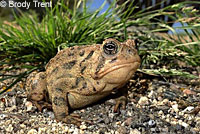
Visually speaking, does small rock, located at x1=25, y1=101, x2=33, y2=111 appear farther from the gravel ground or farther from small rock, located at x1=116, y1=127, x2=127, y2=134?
small rock, located at x1=116, y1=127, x2=127, y2=134

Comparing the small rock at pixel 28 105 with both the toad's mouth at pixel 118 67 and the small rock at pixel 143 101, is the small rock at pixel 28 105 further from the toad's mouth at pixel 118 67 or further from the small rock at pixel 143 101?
the small rock at pixel 143 101

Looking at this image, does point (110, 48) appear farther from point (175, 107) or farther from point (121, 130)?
point (175, 107)

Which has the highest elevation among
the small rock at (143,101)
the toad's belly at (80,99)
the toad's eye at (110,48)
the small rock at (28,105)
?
the toad's eye at (110,48)

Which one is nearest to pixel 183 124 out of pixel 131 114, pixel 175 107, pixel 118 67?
pixel 175 107

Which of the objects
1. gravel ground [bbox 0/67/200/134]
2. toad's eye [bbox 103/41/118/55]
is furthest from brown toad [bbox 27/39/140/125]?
gravel ground [bbox 0/67/200/134]

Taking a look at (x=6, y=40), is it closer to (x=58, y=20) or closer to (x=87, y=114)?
(x=58, y=20)

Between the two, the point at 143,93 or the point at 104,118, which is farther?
the point at 143,93

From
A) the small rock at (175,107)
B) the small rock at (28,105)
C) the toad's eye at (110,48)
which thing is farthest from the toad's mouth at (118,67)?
the small rock at (28,105)

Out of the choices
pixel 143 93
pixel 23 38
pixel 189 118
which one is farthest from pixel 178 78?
pixel 23 38
